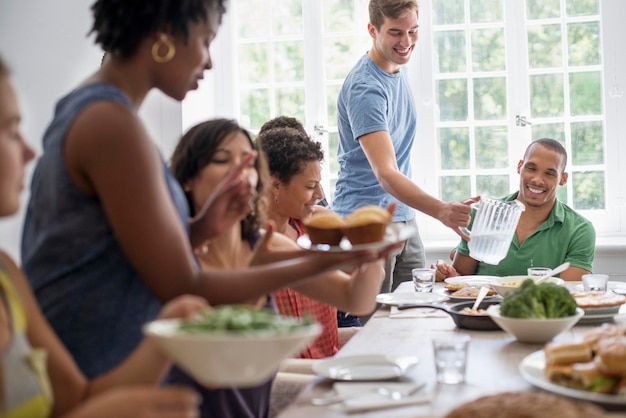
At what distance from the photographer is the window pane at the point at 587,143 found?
4254 mm

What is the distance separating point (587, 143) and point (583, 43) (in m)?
0.52

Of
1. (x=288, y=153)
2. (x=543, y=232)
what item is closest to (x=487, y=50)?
(x=543, y=232)

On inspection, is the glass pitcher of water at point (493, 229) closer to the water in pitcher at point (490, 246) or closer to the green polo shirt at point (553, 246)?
the water in pitcher at point (490, 246)

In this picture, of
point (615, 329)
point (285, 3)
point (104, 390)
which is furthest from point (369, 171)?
point (104, 390)

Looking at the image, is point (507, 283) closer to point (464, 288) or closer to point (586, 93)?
point (464, 288)

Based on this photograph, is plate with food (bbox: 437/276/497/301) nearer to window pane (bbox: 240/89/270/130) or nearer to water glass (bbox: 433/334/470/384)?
water glass (bbox: 433/334/470/384)

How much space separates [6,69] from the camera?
3.82 ft

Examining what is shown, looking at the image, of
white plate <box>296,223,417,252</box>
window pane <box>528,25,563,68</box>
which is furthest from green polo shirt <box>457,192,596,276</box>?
white plate <box>296,223,417,252</box>

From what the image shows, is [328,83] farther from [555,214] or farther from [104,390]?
[104,390]

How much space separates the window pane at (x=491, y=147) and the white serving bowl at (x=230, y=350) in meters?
3.54

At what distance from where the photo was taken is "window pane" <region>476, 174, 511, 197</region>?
4.36 meters

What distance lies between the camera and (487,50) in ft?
14.3

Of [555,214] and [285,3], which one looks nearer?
[555,214]

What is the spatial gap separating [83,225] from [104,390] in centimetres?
27
